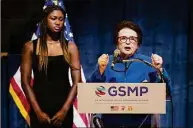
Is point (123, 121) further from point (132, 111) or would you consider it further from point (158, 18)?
point (158, 18)

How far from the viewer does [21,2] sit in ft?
11.5

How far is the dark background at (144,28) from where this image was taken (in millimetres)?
3482

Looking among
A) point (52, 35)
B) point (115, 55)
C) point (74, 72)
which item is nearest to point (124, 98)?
point (115, 55)

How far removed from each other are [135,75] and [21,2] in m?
1.18

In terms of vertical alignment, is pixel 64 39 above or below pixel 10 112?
above

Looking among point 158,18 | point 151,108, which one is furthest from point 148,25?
point 151,108

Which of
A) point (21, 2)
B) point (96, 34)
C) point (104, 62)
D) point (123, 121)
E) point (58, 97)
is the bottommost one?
point (123, 121)

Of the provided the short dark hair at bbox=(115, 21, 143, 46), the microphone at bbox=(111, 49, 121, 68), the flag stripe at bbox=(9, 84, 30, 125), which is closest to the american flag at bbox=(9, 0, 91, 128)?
the flag stripe at bbox=(9, 84, 30, 125)

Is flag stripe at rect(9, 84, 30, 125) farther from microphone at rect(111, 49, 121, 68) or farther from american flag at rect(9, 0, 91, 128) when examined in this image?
microphone at rect(111, 49, 121, 68)

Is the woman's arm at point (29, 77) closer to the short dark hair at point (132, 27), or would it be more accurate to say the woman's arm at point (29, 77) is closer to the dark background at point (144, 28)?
the dark background at point (144, 28)

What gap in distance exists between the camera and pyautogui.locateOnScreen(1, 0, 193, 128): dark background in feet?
11.4

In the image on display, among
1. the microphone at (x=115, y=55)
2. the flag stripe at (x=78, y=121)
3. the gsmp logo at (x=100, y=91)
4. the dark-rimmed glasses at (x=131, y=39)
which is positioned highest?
the dark-rimmed glasses at (x=131, y=39)

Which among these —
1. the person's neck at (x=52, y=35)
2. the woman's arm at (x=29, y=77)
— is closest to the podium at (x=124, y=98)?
the woman's arm at (x=29, y=77)

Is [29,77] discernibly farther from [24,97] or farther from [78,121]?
[78,121]
